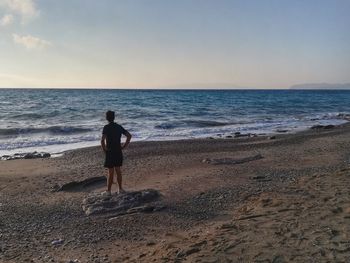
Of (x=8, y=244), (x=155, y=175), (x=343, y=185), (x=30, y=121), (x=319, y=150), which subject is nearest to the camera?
(x=8, y=244)

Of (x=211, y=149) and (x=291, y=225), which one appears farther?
(x=211, y=149)

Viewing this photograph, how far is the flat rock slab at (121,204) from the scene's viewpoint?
7674 millimetres

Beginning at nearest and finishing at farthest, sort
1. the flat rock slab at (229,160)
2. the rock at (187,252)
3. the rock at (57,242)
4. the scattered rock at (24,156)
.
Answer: the rock at (187,252)
the rock at (57,242)
the flat rock slab at (229,160)
the scattered rock at (24,156)

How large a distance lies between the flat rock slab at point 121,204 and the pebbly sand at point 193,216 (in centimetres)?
16

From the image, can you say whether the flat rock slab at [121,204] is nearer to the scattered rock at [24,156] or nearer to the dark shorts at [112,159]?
the dark shorts at [112,159]

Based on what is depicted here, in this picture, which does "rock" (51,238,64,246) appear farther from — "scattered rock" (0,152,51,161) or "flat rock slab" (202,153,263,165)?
"scattered rock" (0,152,51,161)

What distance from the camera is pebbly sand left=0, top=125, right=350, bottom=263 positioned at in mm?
5355

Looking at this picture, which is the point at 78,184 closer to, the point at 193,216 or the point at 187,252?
the point at 193,216

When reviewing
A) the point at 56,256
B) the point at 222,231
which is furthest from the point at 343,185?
the point at 56,256

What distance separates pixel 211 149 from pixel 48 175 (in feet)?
21.5

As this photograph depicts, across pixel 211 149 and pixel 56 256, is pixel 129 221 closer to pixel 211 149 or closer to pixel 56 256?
pixel 56 256

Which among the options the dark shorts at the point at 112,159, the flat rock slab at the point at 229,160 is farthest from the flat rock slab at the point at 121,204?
the flat rock slab at the point at 229,160

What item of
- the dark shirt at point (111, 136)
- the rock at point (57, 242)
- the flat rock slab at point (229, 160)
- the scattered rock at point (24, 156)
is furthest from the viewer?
the scattered rock at point (24, 156)

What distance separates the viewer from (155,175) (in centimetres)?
1092
